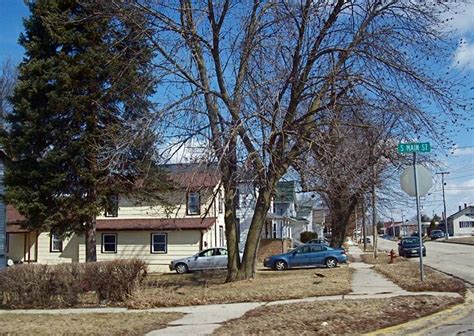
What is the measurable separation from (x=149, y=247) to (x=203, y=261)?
16.3ft

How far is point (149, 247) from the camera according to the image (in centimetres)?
3569

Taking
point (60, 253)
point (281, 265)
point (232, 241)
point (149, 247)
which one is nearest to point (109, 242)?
point (149, 247)

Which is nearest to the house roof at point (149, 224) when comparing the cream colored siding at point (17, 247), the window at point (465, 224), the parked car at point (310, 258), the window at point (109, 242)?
the window at point (109, 242)

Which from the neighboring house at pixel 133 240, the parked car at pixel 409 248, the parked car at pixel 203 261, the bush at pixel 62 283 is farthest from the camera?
the parked car at pixel 409 248

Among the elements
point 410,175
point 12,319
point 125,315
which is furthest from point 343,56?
point 12,319

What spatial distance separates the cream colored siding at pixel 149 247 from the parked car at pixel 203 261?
86.7 inches

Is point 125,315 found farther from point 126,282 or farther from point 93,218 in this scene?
point 93,218

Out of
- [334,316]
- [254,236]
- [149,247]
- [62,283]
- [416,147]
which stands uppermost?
[416,147]

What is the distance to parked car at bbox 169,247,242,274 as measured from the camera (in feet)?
104

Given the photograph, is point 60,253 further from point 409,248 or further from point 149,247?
point 409,248

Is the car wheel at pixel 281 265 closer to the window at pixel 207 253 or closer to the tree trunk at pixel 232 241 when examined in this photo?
the window at pixel 207 253

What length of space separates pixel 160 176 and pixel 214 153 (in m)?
8.68

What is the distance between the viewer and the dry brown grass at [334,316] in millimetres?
9656

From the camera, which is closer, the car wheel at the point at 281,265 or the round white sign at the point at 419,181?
the round white sign at the point at 419,181
